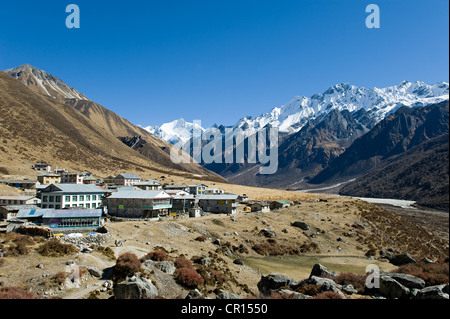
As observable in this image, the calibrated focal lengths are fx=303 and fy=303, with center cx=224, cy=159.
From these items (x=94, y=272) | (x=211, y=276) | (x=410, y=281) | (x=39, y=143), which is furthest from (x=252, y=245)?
(x=39, y=143)

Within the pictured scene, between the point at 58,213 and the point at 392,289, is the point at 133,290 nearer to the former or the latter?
the point at 392,289

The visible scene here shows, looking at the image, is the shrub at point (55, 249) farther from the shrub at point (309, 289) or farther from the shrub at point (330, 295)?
the shrub at point (330, 295)

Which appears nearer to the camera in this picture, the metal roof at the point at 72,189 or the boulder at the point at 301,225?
the metal roof at the point at 72,189

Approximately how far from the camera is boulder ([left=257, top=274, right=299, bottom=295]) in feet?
100

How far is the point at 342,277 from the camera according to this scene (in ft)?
99.9

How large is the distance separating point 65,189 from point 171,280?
39212 mm

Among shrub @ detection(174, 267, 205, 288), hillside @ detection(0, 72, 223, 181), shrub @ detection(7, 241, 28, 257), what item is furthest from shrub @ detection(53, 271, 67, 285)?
hillside @ detection(0, 72, 223, 181)

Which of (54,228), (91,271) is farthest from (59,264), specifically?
(54,228)

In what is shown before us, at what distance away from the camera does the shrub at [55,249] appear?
31.8 m

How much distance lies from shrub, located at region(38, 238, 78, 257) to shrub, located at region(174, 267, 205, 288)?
40.2ft

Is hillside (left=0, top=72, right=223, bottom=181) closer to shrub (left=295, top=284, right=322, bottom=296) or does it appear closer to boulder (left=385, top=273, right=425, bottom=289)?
shrub (left=295, top=284, right=322, bottom=296)

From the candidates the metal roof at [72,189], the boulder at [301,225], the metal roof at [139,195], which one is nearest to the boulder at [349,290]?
the metal roof at [139,195]

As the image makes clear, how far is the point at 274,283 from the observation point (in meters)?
31.0

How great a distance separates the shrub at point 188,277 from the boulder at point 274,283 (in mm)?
6492
